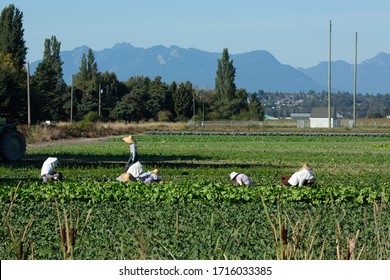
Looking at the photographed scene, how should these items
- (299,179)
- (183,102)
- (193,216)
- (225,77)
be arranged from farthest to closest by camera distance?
1. (225,77)
2. (183,102)
3. (299,179)
4. (193,216)

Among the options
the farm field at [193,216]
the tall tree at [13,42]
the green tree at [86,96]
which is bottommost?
the farm field at [193,216]

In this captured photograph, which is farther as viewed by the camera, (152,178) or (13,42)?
(13,42)

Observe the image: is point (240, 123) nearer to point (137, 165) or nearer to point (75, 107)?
point (75, 107)

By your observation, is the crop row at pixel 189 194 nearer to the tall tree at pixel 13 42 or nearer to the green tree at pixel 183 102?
the tall tree at pixel 13 42

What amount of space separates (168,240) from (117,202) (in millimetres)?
5440

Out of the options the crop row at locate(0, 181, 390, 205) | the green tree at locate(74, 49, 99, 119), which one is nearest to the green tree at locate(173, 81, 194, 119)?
the green tree at locate(74, 49, 99, 119)

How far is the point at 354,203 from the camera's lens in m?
19.7

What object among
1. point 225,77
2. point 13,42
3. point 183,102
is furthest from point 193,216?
point 225,77

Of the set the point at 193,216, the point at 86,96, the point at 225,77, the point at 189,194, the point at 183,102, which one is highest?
the point at 225,77

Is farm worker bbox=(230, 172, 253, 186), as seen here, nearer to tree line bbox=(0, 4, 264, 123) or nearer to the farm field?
the farm field

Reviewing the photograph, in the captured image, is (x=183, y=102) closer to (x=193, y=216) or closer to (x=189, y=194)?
(x=189, y=194)

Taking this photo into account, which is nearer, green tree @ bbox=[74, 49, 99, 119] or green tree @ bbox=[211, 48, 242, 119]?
green tree @ bbox=[74, 49, 99, 119]

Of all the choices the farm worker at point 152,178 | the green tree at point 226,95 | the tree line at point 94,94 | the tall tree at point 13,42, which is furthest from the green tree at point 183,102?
the farm worker at point 152,178
